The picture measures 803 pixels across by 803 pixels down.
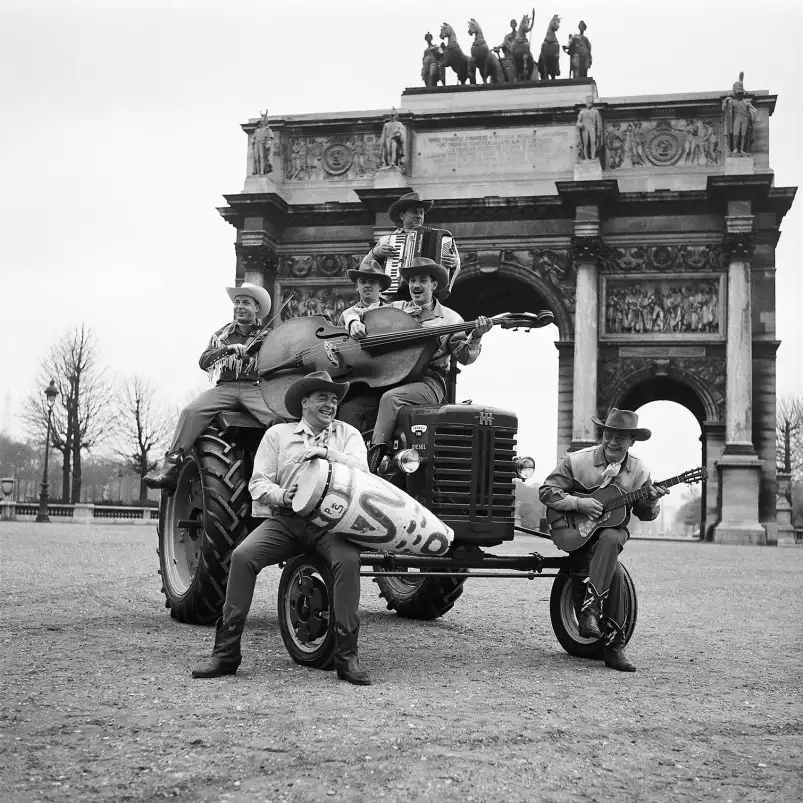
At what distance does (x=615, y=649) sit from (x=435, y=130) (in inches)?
1250

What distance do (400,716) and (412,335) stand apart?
3057mm

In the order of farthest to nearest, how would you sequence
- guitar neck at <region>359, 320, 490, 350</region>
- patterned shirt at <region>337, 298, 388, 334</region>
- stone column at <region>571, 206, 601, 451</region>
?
stone column at <region>571, 206, 601, 451</region>
patterned shirt at <region>337, 298, 388, 334</region>
guitar neck at <region>359, 320, 490, 350</region>

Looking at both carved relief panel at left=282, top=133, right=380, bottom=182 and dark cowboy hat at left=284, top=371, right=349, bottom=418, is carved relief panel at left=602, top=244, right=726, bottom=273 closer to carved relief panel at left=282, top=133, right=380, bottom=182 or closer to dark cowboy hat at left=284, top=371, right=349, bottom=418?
carved relief panel at left=282, top=133, right=380, bottom=182

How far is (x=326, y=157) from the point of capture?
3872 cm

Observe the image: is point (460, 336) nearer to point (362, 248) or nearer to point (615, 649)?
point (615, 649)

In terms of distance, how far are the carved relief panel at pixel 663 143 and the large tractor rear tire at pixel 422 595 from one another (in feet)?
93.1

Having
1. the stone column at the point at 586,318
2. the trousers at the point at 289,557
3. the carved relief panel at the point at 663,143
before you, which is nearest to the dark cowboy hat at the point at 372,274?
the trousers at the point at 289,557

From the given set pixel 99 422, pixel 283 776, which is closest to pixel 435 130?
pixel 99 422

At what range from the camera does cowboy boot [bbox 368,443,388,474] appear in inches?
300

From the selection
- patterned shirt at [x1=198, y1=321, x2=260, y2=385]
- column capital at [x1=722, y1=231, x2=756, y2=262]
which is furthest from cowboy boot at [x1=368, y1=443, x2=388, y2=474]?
column capital at [x1=722, y1=231, x2=756, y2=262]

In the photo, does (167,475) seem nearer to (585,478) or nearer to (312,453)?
(312,453)

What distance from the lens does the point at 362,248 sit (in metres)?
38.2

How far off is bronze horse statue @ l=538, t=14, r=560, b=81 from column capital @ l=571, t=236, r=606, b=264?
6.09 meters

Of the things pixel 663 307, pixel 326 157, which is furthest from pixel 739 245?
pixel 326 157
